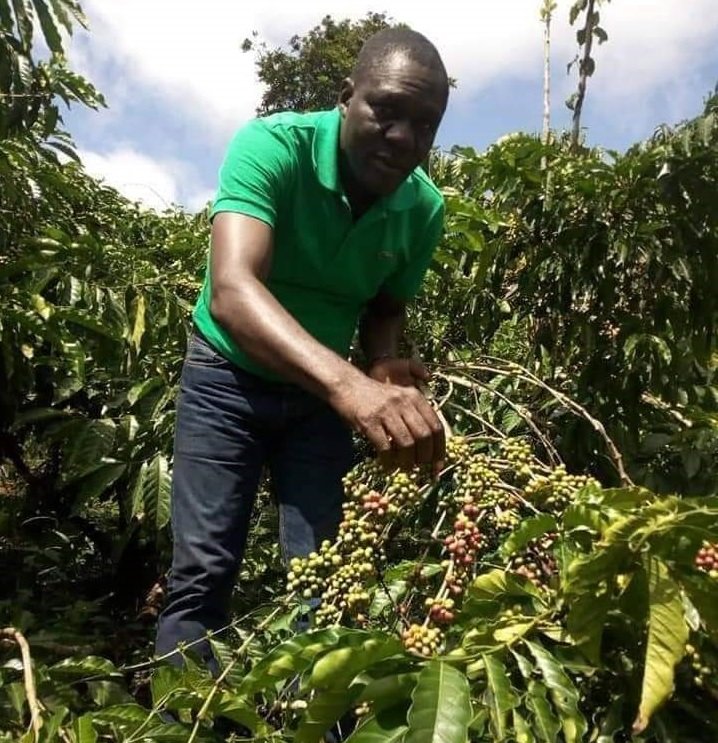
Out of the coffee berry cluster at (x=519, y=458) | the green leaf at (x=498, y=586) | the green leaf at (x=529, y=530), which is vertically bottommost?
the green leaf at (x=498, y=586)

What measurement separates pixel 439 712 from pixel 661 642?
241 millimetres

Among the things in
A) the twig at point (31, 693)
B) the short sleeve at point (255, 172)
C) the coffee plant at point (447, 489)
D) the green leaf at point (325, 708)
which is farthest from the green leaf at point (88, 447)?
the green leaf at point (325, 708)

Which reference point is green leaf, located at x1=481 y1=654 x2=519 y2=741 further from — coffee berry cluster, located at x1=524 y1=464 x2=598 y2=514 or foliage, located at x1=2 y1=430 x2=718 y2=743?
coffee berry cluster, located at x1=524 y1=464 x2=598 y2=514

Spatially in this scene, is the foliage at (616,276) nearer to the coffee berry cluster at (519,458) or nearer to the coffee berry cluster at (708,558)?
the coffee berry cluster at (519,458)

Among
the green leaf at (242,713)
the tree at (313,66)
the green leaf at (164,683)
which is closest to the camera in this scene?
the green leaf at (242,713)

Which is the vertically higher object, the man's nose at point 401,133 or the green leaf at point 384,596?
the man's nose at point 401,133

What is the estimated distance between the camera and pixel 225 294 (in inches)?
56.1

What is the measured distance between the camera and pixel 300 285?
1.85 meters

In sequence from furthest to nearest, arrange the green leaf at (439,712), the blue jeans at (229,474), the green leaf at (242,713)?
the blue jeans at (229,474) < the green leaf at (242,713) < the green leaf at (439,712)

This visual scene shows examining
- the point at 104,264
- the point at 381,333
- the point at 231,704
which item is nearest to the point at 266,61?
the point at 104,264

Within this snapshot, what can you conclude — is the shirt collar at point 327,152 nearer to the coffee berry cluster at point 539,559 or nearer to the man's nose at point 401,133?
the man's nose at point 401,133

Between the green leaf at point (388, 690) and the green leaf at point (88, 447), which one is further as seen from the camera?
the green leaf at point (88, 447)

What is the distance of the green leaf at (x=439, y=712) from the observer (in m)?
0.85

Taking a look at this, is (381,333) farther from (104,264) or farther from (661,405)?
(104,264)
